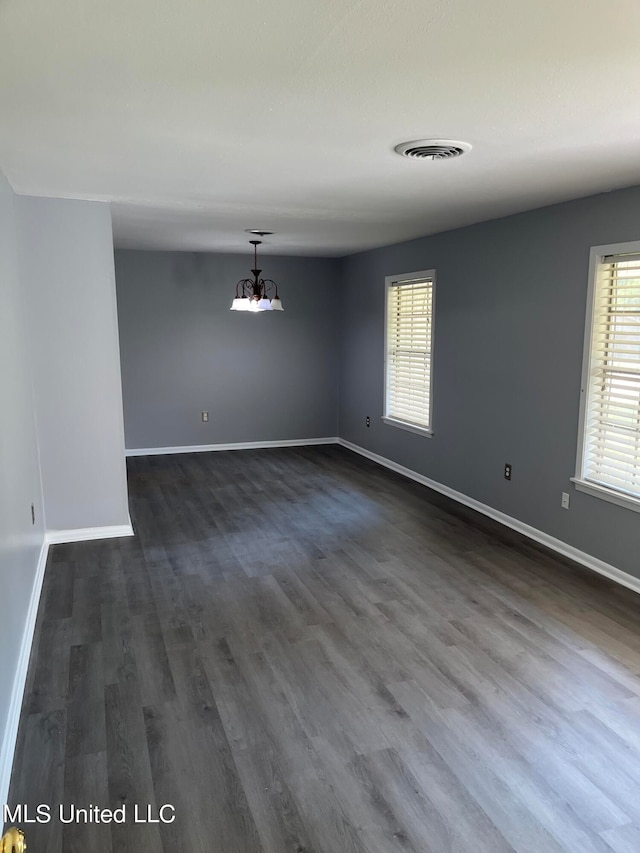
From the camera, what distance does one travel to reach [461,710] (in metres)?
2.48

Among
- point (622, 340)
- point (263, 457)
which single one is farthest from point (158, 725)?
point (263, 457)

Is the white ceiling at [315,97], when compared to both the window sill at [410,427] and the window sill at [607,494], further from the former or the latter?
the window sill at [410,427]

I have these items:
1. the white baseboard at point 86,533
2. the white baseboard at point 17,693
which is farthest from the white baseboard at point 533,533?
the white baseboard at point 17,693

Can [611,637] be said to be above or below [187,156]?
below

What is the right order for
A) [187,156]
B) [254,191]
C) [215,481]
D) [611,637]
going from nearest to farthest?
[187,156] < [611,637] < [254,191] < [215,481]

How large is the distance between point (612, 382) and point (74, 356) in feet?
11.5

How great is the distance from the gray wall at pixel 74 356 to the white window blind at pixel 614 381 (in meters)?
3.17

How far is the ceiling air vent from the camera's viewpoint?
2539mm

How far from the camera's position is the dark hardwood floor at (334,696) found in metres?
1.94

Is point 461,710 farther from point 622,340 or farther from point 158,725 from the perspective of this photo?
point 622,340

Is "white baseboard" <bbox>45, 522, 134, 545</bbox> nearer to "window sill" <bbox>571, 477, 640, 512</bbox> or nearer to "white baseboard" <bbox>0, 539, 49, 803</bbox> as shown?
"white baseboard" <bbox>0, 539, 49, 803</bbox>

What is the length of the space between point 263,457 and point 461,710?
485 cm

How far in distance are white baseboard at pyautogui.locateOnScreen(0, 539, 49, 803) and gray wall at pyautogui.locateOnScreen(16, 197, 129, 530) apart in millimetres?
773

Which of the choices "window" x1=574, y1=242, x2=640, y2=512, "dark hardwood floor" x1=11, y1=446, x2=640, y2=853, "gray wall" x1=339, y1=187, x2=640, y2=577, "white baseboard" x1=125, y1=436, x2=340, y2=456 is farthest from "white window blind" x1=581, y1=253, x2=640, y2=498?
"white baseboard" x1=125, y1=436, x2=340, y2=456
